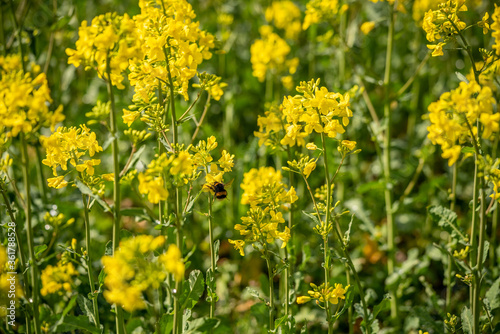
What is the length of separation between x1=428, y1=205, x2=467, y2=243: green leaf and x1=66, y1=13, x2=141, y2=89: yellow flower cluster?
181 centimetres

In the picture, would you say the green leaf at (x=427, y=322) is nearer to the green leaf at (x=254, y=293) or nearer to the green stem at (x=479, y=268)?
the green stem at (x=479, y=268)

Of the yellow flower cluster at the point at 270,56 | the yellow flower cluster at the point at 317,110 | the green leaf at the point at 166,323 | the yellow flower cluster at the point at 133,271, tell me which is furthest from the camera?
the yellow flower cluster at the point at 270,56

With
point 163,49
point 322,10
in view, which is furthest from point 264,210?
point 322,10

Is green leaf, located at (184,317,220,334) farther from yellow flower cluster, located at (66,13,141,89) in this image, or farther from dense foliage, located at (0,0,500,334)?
yellow flower cluster, located at (66,13,141,89)

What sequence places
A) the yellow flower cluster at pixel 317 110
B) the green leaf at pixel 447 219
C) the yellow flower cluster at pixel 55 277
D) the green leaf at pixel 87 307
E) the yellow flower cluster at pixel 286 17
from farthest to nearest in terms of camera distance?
the yellow flower cluster at pixel 286 17 < the yellow flower cluster at pixel 55 277 < the green leaf at pixel 447 219 < the green leaf at pixel 87 307 < the yellow flower cluster at pixel 317 110

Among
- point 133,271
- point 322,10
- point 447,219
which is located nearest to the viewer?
point 133,271

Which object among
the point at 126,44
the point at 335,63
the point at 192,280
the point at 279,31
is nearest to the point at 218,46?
the point at 126,44

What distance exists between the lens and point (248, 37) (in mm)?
5887

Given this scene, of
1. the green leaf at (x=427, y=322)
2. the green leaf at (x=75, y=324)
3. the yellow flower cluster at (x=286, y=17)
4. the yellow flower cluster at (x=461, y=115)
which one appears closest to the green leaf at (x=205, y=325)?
the green leaf at (x=75, y=324)

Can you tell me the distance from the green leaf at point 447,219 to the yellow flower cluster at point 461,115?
2.40ft

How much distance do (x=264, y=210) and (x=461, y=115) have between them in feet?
3.13

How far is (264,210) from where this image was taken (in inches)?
84.2

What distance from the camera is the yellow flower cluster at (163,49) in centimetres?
195

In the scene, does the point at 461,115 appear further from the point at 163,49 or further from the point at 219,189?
the point at 163,49
